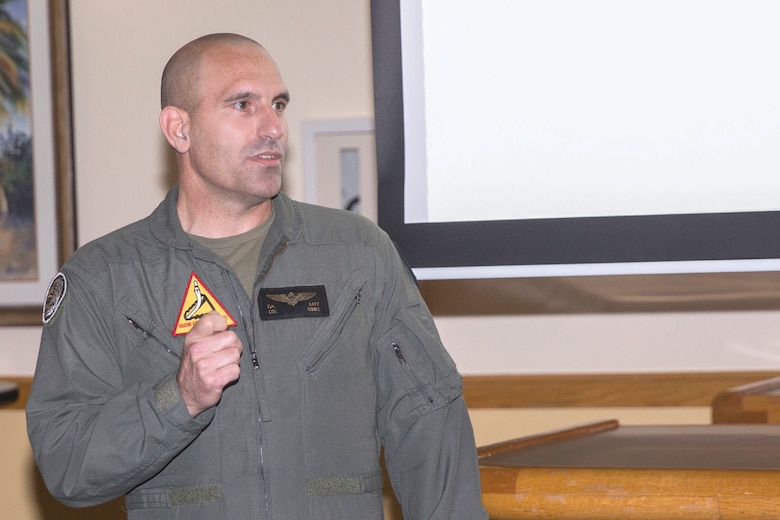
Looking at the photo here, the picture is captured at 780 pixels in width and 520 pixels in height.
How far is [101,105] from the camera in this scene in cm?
385

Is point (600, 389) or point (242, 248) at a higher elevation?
point (242, 248)

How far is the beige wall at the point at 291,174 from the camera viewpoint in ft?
11.5

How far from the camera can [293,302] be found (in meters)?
1.90

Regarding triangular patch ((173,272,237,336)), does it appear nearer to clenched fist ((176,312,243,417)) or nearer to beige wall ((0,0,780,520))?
clenched fist ((176,312,243,417))

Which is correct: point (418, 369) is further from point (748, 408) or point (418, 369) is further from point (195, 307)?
point (748, 408)

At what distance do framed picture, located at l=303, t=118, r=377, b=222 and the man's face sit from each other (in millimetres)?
1596

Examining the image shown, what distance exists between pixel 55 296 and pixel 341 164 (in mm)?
1846

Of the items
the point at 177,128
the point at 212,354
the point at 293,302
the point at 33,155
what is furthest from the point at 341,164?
the point at 212,354

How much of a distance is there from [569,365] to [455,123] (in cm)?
180

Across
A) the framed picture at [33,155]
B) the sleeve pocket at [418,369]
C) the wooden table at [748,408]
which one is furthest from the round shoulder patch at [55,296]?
the framed picture at [33,155]

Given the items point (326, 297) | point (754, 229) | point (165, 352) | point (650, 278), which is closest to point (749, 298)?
point (650, 278)

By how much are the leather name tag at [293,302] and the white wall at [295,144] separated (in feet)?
5.77

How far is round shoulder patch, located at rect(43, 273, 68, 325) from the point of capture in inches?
74.3

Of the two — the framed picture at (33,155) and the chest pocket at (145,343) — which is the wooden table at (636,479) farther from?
the framed picture at (33,155)
